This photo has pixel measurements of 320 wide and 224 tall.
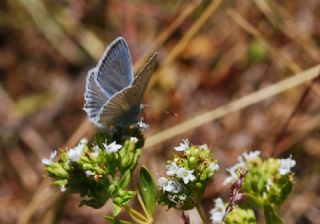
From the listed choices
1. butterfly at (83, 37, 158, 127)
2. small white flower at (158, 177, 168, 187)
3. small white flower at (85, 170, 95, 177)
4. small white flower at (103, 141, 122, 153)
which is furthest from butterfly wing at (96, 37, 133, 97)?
small white flower at (158, 177, 168, 187)

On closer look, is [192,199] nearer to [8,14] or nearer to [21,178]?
[21,178]

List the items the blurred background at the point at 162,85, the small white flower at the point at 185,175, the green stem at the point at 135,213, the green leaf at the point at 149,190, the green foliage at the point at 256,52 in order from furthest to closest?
1. the green foliage at the point at 256,52
2. the blurred background at the point at 162,85
3. the green leaf at the point at 149,190
4. the green stem at the point at 135,213
5. the small white flower at the point at 185,175

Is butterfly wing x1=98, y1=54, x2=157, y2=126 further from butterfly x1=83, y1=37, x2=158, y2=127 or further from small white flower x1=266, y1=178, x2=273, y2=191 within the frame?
small white flower x1=266, y1=178, x2=273, y2=191

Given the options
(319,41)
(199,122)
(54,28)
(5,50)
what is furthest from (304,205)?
(5,50)

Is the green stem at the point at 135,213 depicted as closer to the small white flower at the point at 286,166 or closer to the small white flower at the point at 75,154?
the small white flower at the point at 75,154

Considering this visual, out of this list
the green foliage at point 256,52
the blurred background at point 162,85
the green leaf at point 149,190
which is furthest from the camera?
the green foliage at point 256,52

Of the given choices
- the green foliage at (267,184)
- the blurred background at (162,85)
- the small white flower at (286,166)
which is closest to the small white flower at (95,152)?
the green foliage at (267,184)

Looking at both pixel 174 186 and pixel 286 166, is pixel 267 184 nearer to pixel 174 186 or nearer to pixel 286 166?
pixel 286 166
